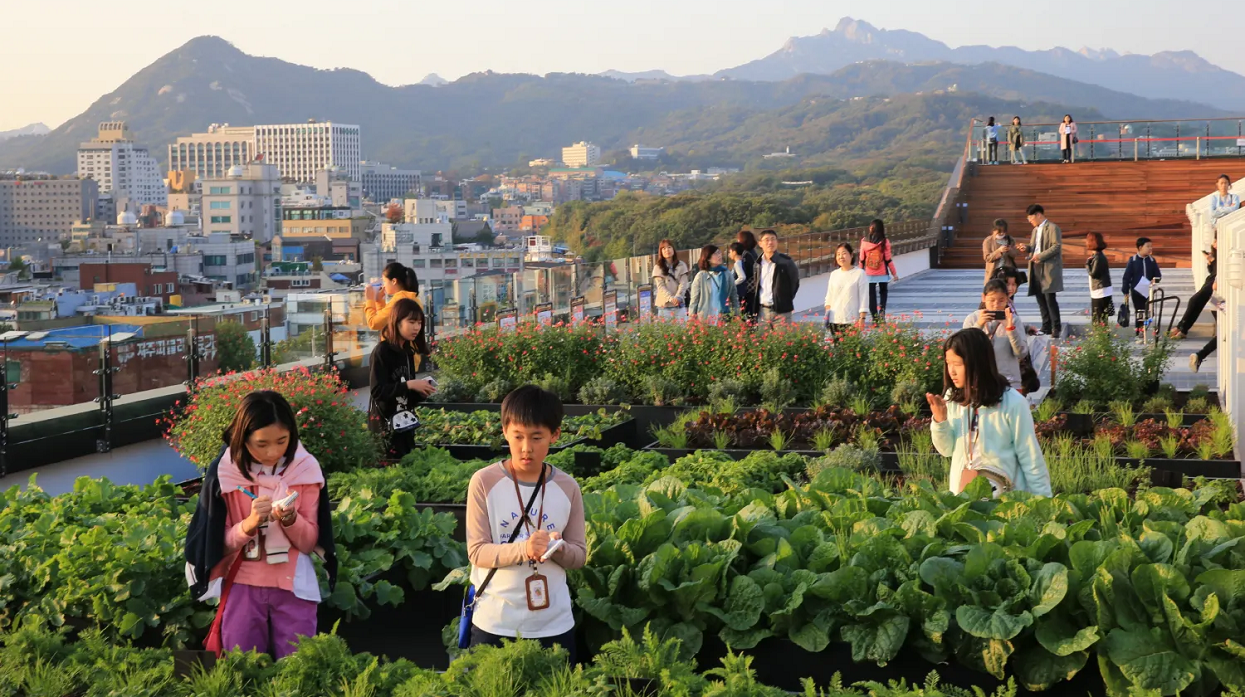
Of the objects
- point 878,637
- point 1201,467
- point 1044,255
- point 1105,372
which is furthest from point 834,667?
point 1044,255

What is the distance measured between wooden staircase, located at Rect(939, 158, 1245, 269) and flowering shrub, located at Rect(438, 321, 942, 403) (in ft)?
67.4

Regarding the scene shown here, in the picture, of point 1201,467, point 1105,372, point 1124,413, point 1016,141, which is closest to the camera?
point 1201,467

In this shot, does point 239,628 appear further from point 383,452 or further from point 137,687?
point 383,452

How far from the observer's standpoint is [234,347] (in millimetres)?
13023

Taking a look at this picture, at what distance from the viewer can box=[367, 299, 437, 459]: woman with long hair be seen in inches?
311

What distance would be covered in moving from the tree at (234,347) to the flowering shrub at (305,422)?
437 centimetres

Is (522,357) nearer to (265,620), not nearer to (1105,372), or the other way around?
(1105,372)

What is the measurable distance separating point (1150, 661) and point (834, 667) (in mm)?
1077

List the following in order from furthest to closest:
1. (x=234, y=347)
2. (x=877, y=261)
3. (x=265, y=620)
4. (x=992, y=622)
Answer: (x=877, y=261)
(x=234, y=347)
(x=265, y=620)
(x=992, y=622)

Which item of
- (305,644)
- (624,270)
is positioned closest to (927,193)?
(624,270)

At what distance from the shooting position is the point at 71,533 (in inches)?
222

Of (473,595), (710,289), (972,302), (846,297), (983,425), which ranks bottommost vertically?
(473,595)

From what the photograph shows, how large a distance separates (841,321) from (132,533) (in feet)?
30.0

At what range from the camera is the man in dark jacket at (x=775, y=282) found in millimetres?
14008
